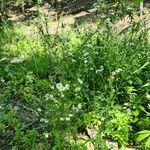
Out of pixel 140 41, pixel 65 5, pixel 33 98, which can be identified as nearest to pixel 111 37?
pixel 140 41

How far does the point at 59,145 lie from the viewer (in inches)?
154

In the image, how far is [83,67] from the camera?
5.38m

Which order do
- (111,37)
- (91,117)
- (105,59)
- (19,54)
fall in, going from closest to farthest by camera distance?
1. (91,117)
2. (105,59)
3. (111,37)
4. (19,54)

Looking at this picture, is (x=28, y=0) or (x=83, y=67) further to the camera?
(x=28, y=0)

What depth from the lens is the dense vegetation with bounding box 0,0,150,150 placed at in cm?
410

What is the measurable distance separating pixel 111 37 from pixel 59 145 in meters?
2.29

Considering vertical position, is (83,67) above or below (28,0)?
above

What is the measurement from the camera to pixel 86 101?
479 centimetres

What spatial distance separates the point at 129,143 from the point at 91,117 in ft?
1.61

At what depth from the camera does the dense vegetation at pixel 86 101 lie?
4098mm

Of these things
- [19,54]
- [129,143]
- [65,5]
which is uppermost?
[129,143]

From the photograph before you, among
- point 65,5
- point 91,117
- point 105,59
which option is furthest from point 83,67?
point 65,5

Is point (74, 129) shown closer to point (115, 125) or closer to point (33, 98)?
point (115, 125)

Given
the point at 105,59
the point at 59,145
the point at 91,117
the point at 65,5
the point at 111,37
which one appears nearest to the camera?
the point at 59,145
